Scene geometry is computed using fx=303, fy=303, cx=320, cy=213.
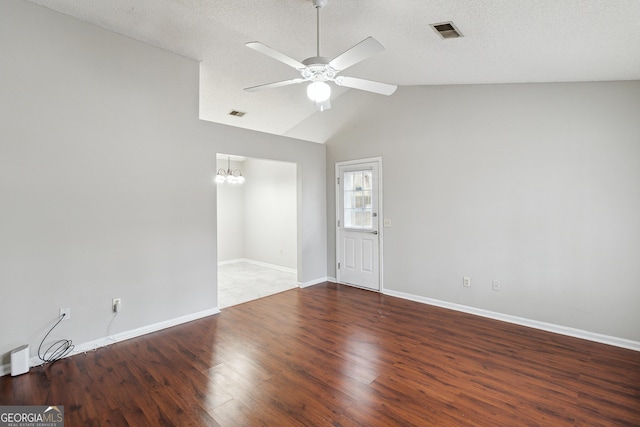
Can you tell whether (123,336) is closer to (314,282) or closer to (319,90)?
(314,282)

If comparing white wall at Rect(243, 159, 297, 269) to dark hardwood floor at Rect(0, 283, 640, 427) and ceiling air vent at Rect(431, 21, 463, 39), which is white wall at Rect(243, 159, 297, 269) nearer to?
dark hardwood floor at Rect(0, 283, 640, 427)

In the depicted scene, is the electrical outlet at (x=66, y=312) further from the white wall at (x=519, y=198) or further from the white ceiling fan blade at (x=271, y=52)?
the white wall at (x=519, y=198)

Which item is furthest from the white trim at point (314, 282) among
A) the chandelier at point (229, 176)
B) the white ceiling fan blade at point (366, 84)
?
the white ceiling fan blade at point (366, 84)

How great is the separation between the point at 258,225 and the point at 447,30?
5.74 meters

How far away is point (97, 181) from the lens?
3.02 meters

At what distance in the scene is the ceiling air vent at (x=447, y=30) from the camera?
2.35m

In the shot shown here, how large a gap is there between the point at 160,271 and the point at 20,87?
82.1 inches

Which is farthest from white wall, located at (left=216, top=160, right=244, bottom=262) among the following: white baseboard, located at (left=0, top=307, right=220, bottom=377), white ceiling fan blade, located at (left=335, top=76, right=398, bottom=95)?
white ceiling fan blade, located at (left=335, top=76, right=398, bottom=95)

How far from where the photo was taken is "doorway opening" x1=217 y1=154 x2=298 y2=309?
6352 millimetres

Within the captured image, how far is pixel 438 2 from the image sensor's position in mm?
2064

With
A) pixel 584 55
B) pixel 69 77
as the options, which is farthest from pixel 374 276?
pixel 69 77

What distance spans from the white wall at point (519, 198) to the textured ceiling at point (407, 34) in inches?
13.4

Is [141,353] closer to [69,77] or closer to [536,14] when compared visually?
[69,77]

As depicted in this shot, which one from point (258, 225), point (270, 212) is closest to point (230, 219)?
point (258, 225)
